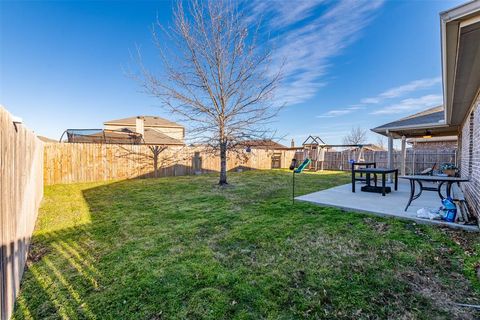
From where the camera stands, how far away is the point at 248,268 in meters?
2.52

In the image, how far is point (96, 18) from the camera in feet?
27.0

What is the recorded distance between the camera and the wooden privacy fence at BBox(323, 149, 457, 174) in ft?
40.1

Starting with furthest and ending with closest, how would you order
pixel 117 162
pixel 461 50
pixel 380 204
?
pixel 117 162
pixel 380 204
pixel 461 50

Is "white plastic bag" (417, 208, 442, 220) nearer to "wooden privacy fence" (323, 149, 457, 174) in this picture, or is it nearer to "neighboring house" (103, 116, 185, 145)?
"wooden privacy fence" (323, 149, 457, 174)

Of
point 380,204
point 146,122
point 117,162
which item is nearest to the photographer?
point 380,204

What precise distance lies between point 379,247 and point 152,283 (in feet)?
→ 9.56

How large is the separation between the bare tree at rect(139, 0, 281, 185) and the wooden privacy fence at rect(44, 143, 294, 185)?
1441 mm

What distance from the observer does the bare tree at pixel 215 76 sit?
7855 millimetres

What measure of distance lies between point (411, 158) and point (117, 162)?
1675 centimetres

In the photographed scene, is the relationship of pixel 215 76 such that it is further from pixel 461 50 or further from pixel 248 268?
pixel 248 268

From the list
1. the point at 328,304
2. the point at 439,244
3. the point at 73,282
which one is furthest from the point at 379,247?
the point at 73,282

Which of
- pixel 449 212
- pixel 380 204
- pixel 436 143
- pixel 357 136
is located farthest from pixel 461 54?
pixel 357 136

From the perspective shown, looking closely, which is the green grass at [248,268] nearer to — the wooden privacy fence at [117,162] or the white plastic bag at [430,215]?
the white plastic bag at [430,215]

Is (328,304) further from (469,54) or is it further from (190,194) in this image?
(190,194)
